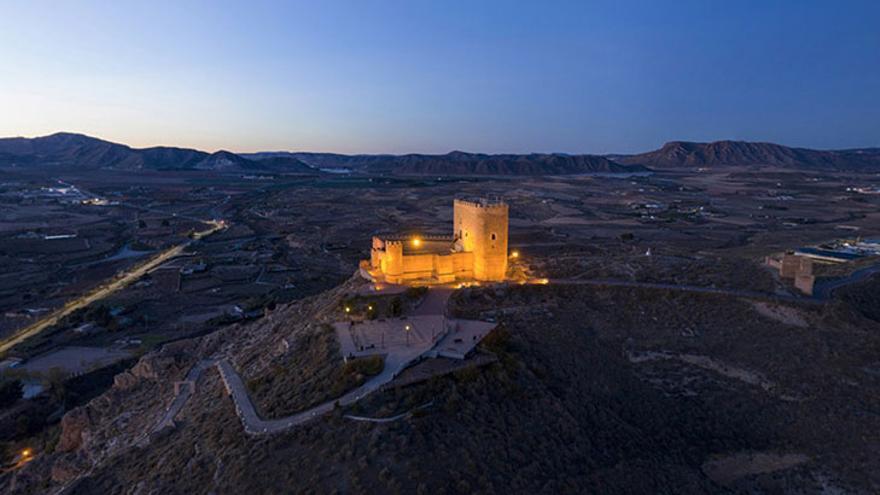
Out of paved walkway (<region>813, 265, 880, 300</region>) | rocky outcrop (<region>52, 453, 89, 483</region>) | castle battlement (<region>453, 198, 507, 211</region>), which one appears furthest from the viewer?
paved walkway (<region>813, 265, 880, 300</region>)

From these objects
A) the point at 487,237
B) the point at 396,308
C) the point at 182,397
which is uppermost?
the point at 487,237

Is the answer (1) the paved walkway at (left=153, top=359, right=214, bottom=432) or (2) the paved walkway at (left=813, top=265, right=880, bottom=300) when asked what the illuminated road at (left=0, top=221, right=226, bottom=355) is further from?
(2) the paved walkway at (left=813, top=265, right=880, bottom=300)

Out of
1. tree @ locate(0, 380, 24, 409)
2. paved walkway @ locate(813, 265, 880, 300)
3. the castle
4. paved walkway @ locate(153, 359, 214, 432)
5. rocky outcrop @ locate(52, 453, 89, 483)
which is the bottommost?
tree @ locate(0, 380, 24, 409)

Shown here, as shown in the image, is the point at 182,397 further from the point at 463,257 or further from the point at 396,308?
the point at 463,257

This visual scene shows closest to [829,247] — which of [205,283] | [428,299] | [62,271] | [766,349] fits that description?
[766,349]

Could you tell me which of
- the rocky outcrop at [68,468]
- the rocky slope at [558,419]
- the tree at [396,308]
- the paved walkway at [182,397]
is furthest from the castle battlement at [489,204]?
the rocky outcrop at [68,468]

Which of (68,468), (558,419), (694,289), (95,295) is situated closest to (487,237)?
(694,289)

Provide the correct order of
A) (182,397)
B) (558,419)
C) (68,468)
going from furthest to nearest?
(182,397)
(68,468)
(558,419)

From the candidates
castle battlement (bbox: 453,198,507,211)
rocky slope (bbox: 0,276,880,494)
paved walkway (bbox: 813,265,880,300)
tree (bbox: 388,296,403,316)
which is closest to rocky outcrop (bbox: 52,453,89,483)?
rocky slope (bbox: 0,276,880,494)
